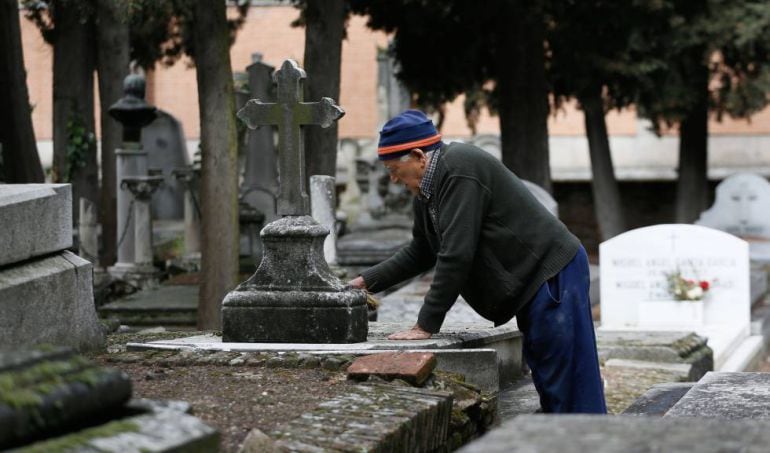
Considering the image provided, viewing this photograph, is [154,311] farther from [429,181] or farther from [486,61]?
[429,181]

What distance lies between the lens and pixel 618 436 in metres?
2.85

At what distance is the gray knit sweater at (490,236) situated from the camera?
5473 millimetres

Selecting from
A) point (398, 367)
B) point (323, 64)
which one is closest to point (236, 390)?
point (398, 367)

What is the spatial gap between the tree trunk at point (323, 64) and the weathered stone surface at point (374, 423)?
25.3 ft

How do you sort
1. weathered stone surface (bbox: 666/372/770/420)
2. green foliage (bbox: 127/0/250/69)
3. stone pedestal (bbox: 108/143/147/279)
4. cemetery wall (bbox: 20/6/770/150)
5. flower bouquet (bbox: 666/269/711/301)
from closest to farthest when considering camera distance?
weathered stone surface (bbox: 666/372/770/420) → flower bouquet (bbox: 666/269/711/301) → stone pedestal (bbox: 108/143/147/279) → green foliage (bbox: 127/0/250/69) → cemetery wall (bbox: 20/6/770/150)

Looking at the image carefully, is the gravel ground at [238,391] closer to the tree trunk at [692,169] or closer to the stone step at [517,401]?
the stone step at [517,401]

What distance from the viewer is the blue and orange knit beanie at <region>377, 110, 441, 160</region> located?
5529mm

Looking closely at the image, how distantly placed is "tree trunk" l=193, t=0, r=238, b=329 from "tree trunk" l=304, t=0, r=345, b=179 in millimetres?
1102

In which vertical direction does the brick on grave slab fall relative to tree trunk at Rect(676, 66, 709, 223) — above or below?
below

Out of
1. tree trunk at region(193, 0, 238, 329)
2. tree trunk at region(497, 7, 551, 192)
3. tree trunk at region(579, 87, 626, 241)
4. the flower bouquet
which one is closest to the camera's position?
tree trunk at region(193, 0, 238, 329)

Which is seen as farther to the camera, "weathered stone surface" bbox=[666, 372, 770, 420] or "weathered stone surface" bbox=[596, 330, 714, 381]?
"weathered stone surface" bbox=[596, 330, 714, 381]

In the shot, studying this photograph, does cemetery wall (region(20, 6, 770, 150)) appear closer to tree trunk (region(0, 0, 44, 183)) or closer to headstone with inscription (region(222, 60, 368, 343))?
tree trunk (region(0, 0, 44, 183))

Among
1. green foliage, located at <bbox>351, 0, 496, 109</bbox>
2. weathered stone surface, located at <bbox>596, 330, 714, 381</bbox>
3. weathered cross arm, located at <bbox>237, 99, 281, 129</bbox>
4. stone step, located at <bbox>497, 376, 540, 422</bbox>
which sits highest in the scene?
green foliage, located at <bbox>351, 0, 496, 109</bbox>

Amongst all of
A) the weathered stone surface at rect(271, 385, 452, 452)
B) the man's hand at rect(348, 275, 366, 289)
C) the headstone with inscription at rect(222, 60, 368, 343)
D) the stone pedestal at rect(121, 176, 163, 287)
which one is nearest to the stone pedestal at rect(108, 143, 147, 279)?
the stone pedestal at rect(121, 176, 163, 287)
